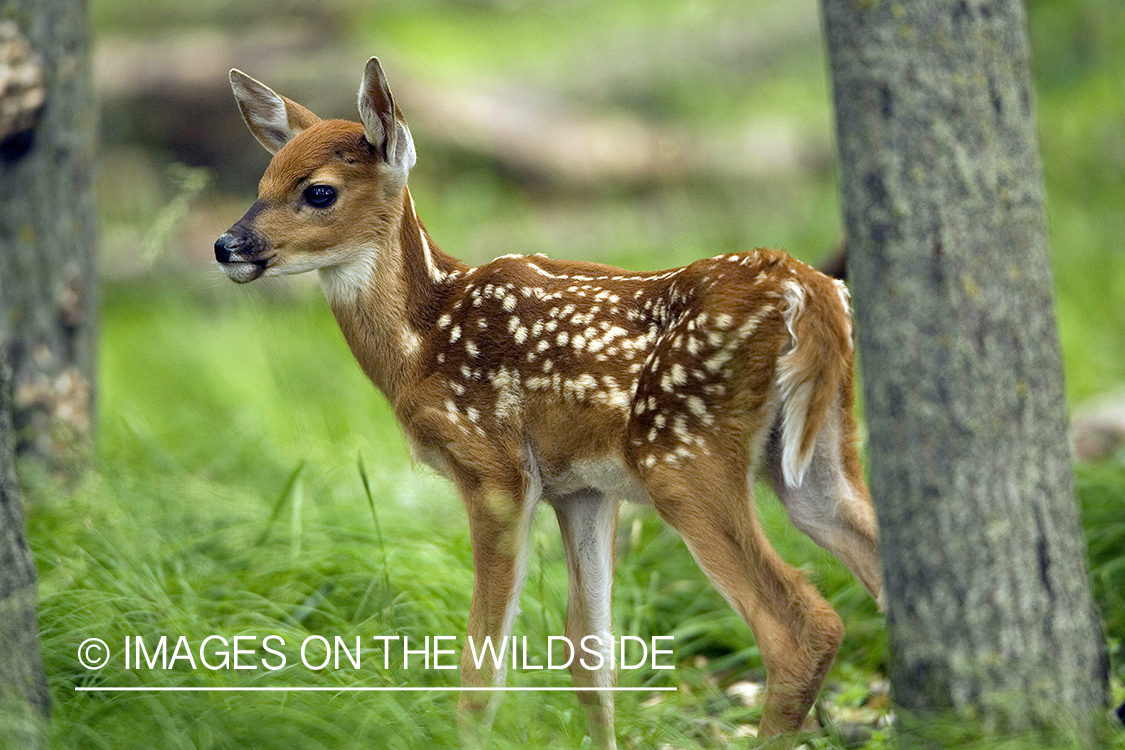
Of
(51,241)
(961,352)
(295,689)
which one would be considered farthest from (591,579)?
(51,241)

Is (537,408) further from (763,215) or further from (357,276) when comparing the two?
(763,215)

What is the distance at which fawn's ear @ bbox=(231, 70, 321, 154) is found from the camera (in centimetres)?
315

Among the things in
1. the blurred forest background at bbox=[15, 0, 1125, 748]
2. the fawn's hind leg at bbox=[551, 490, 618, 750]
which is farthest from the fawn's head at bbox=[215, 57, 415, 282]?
the fawn's hind leg at bbox=[551, 490, 618, 750]

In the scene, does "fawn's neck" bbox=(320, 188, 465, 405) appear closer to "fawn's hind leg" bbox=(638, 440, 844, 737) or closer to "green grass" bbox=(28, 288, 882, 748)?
"green grass" bbox=(28, 288, 882, 748)

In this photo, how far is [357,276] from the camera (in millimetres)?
3188

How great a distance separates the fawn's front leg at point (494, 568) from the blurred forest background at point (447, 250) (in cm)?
11

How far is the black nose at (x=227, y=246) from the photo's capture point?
117 inches

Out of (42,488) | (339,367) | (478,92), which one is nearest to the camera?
(42,488)

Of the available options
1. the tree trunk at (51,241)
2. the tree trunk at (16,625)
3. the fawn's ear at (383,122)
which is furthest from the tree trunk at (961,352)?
the tree trunk at (51,241)

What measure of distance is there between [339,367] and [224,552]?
2.71m

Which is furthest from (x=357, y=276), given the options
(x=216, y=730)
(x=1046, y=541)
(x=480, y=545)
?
(x=1046, y=541)

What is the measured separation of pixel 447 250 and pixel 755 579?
5893mm

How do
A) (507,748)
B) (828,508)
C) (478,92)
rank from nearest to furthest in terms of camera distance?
(507,748), (828,508), (478,92)

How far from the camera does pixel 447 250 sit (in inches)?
328
